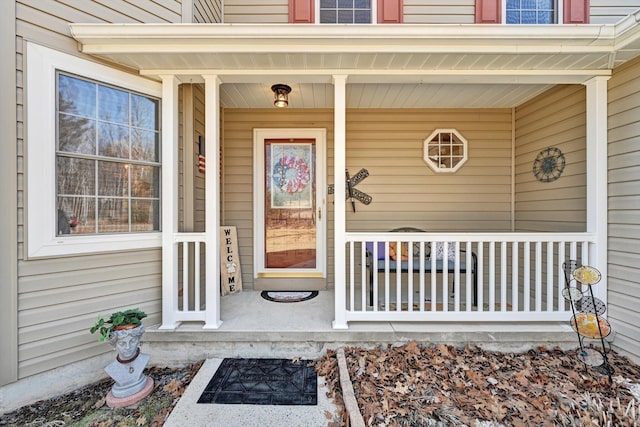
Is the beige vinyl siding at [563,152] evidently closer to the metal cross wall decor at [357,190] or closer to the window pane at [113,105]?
the metal cross wall decor at [357,190]

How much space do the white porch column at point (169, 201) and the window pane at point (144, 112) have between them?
0.15 m

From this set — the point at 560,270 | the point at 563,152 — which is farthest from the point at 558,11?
the point at 560,270

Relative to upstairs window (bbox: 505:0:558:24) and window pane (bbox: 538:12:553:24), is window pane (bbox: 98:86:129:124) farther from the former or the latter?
window pane (bbox: 538:12:553:24)

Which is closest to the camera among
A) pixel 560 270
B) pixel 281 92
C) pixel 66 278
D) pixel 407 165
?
pixel 66 278

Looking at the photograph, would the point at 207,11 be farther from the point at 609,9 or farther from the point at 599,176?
the point at 609,9

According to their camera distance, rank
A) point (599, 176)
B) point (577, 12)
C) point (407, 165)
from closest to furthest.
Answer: point (599, 176) < point (577, 12) < point (407, 165)

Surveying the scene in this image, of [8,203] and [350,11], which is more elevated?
[350,11]

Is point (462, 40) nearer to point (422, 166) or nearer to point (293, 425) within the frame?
point (422, 166)

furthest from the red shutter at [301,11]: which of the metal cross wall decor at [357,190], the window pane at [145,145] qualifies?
the window pane at [145,145]

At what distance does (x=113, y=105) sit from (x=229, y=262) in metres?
2.11

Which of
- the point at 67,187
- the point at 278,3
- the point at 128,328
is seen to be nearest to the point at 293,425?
the point at 128,328

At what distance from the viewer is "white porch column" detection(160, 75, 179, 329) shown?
2.61m

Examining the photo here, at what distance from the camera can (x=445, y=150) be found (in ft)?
12.8

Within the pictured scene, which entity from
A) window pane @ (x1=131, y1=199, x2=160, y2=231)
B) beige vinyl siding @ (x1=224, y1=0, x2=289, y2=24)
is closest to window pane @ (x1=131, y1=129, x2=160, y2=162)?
window pane @ (x1=131, y1=199, x2=160, y2=231)
